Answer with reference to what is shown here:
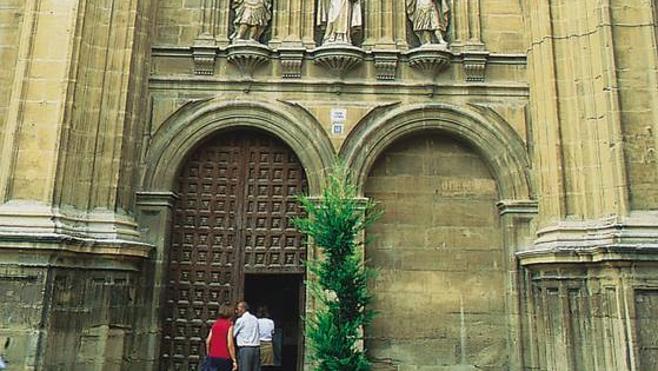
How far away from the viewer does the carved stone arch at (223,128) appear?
9961 millimetres

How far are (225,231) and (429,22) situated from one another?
515 cm

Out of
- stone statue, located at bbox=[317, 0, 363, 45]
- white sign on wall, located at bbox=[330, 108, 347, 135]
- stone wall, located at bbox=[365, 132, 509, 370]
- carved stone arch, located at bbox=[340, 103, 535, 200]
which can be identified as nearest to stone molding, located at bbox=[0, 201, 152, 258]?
white sign on wall, located at bbox=[330, 108, 347, 135]

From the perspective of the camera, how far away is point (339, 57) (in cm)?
1011

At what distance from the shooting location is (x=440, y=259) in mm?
10047

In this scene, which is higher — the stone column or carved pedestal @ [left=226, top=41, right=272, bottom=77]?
carved pedestal @ [left=226, top=41, right=272, bottom=77]

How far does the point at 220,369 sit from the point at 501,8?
25.9ft

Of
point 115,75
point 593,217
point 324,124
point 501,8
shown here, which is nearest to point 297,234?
point 324,124

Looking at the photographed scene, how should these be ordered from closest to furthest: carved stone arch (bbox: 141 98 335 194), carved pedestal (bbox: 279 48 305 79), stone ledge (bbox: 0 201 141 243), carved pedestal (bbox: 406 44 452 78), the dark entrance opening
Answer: stone ledge (bbox: 0 201 141 243) → carved stone arch (bbox: 141 98 335 194) → carved pedestal (bbox: 406 44 452 78) → carved pedestal (bbox: 279 48 305 79) → the dark entrance opening

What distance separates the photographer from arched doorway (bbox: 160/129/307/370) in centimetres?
982

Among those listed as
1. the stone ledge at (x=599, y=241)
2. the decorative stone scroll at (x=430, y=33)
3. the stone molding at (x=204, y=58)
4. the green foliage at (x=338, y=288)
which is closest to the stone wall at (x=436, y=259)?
the stone ledge at (x=599, y=241)

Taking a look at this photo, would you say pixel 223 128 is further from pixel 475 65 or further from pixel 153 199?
pixel 475 65

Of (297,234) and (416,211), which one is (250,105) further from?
(416,211)

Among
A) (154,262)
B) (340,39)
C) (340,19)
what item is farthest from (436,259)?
(154,262)

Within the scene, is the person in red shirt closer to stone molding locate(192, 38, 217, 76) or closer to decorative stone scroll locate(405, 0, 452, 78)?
stone molding locate(192, 38, 217, 76)
